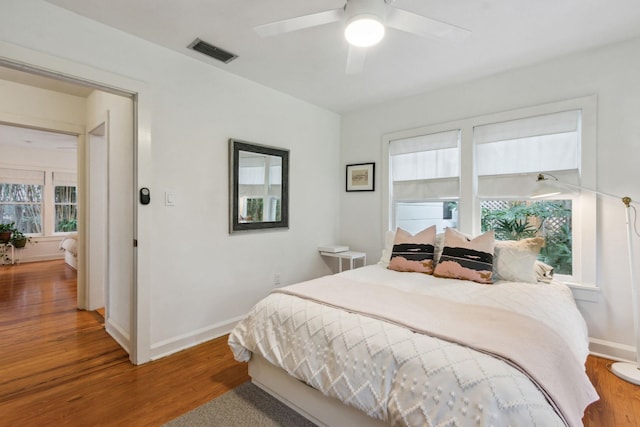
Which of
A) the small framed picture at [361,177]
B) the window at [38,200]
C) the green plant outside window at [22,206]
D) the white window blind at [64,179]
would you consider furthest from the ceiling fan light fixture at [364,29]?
the green plant outside window at [22,206]

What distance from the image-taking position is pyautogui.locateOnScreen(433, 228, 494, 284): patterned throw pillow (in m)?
2.34

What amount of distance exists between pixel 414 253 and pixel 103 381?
2.62 m

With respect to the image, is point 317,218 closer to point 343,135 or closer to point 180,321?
point 343,135

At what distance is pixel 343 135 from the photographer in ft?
13.5

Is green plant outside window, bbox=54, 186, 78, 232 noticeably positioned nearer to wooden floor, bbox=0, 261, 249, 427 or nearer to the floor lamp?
wooden floor, bbox=0, 261, 249, 427

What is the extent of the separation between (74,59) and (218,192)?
53.5 inches

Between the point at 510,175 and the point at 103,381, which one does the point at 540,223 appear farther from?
the point at 103,381

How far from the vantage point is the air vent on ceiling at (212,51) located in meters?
2.36

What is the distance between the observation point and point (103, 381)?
6.89 ft

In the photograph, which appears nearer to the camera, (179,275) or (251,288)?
(179,275)

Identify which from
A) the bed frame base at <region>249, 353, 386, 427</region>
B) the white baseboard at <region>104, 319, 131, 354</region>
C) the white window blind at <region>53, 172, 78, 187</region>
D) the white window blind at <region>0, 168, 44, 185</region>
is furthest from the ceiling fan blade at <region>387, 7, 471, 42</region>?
the white window blind at <region>0, 168, 44, 185</region>

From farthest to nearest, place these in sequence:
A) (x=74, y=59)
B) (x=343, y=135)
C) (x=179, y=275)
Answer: (x=343, y=135) → (x=179, y=275) → (x=74, y=59)

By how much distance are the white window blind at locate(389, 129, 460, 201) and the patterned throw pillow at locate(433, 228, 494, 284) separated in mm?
819

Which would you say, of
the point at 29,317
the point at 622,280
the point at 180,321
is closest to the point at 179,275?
the point at 180,321
